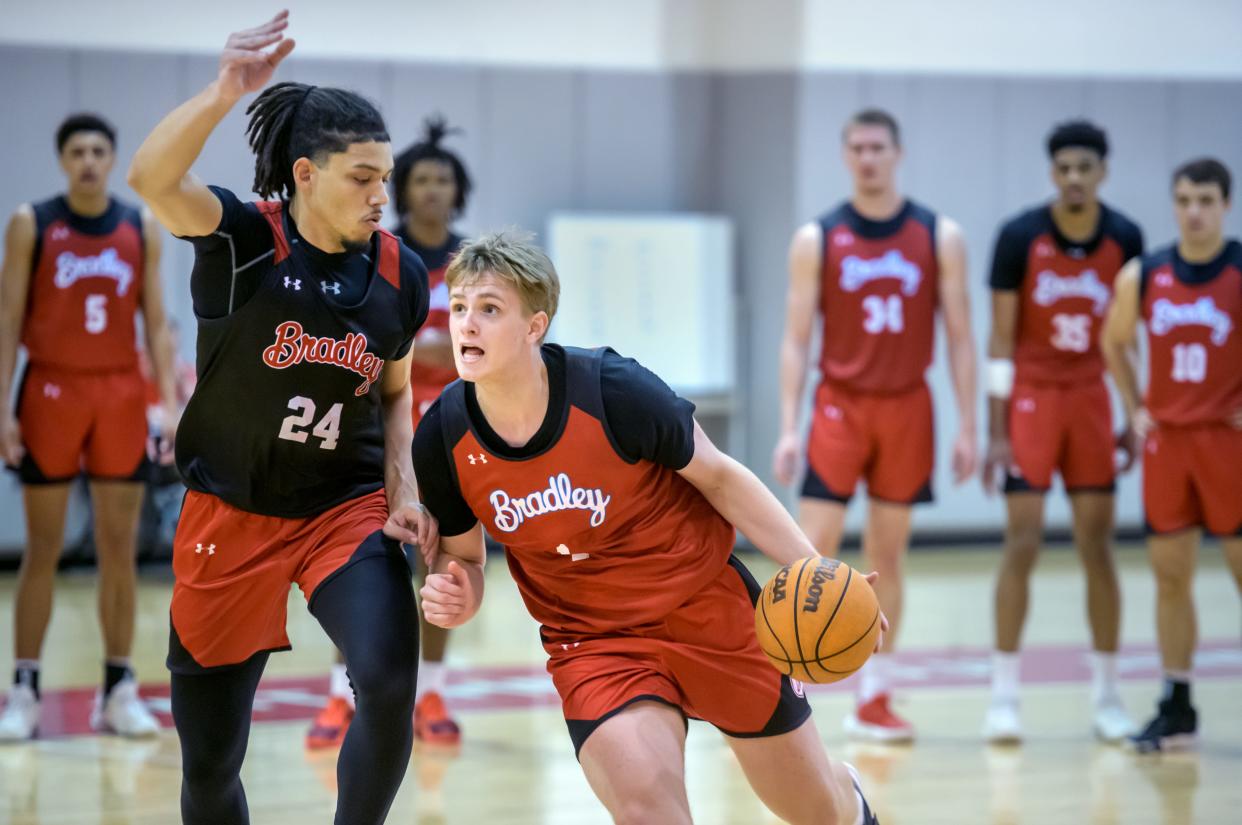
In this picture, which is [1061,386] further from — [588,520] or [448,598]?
→ [448,598]

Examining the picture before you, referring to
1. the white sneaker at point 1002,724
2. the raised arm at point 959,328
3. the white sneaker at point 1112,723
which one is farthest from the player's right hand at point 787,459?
the white sneaker at point 1112,723

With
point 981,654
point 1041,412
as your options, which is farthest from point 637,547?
point 981,654

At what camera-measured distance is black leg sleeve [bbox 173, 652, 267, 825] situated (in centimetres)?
352

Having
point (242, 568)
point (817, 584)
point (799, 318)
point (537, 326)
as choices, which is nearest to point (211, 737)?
point (242, 568)

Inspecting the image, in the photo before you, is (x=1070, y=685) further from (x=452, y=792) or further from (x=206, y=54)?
(x=206, y=54)

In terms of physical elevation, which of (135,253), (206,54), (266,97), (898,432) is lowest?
(898,432)

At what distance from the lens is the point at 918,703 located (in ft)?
22.1

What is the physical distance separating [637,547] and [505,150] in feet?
27.8

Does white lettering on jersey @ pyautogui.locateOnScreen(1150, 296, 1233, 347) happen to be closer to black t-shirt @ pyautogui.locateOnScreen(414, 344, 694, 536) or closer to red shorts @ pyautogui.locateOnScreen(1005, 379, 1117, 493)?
red shorts @ pyautogui.locateOnScreen(1005, 379, 1117, 493)

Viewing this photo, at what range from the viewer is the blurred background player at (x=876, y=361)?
6043mm

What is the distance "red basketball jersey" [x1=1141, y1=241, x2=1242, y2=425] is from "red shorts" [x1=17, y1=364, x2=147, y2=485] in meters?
4.02

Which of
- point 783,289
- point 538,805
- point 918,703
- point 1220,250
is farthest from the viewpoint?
point 783,289

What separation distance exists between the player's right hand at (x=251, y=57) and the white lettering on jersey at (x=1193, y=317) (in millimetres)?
3983

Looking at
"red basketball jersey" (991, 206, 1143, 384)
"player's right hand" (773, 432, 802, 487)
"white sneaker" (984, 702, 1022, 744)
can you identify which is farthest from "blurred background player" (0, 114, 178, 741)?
"red basketball jersey" (991, 206, 1143, 384)
